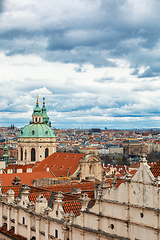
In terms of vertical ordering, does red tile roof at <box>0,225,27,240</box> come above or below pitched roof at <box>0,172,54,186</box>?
below

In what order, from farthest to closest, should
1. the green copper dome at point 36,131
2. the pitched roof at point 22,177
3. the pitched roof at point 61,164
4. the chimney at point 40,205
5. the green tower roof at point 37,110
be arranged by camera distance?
1. the green tower roof at point 37,110
2. the green copper dome at point 36,131
3. the pitched roof at point 61,164
4. the pitched roof at point 22,177
5. the chimney at point 40,205

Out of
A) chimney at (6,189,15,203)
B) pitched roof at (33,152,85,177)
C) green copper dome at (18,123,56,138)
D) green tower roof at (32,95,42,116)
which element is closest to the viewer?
chimney at (6,189,15,203)

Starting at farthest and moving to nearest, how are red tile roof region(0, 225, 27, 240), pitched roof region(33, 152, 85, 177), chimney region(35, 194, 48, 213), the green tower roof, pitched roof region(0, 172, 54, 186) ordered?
the green tower roof < pitched roof region(33, 152, 85, 177) < pitched roof region(0, 172, 54, 186) < red tile roof region(0, 225, 27, 240) < chimney region(35, 194, 48, 213)

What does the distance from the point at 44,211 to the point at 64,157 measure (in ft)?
228

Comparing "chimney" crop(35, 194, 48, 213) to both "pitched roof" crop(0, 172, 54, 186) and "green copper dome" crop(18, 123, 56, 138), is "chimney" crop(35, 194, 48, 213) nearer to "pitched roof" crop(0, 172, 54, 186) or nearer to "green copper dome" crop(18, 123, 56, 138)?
"pitched roof" crop(0, 172, 54, 186)

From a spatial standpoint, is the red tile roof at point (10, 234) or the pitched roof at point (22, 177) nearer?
the red tile roof at point (10, 234)

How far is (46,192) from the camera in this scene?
1748 inches

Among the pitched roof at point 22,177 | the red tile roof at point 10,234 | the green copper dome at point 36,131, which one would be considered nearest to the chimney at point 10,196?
the red tile roof at point 10,234

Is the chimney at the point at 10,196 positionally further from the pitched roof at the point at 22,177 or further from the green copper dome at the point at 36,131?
the green copper dome at the point at 36,131

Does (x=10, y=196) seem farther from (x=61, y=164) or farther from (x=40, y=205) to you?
(x=61, y=164)

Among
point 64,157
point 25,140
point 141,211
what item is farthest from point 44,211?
point 25,140

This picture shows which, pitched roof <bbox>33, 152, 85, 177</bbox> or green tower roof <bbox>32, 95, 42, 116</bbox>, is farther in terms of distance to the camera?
green tower roof <bbox>32, 95, 42, 116</bbox>

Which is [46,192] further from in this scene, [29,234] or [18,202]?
[29,234]

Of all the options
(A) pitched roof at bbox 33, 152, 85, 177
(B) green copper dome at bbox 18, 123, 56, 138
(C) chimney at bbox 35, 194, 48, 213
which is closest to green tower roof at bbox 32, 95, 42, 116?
(B) green copper dome at bbox 18, 123, 56, 138
